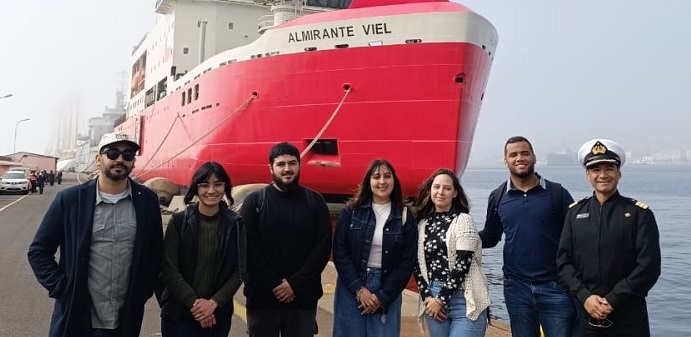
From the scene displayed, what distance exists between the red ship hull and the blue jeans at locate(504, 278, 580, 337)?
825 centimetres

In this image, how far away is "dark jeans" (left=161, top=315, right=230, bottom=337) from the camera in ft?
10.7

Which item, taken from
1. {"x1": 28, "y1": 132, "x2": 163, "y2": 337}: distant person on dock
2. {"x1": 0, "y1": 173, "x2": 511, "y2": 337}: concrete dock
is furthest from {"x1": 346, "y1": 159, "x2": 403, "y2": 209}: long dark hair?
{"x1": 0, "y1": 173, "x2": 511, "y2": 337}: concrete dock

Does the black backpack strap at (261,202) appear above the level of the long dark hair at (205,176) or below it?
below

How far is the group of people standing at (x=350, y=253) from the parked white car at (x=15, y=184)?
29093mm

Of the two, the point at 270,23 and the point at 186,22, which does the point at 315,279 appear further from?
the point at 186,22

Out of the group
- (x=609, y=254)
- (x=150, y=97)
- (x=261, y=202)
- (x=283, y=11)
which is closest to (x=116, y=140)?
(x=261, y=202)

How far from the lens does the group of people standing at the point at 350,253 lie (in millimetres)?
3021

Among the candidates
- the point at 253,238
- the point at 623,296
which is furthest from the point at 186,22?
the point at 623,296

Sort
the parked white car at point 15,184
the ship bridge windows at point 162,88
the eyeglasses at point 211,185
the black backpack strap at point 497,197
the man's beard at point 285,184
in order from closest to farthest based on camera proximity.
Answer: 1. the eyeglasses at point 211,185
2. the man's beard at point 285,184
3. the black backpack strap at point 497,197
4. the ship bridge windows at point 162,88
5. the parked white car at point 15,184

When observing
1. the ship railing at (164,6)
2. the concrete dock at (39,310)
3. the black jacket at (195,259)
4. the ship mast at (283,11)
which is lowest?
the concrete dock at (39,310)

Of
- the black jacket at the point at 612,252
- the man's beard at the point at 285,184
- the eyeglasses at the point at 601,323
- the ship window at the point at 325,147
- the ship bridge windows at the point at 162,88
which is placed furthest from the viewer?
the ship bridge windows at the point at 162,88

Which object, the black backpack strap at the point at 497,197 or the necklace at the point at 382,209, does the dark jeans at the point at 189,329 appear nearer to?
the necklace at the point at 382,209

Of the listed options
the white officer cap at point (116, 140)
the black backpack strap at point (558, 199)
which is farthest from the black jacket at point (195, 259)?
the black backpack strap at point (558, 199)

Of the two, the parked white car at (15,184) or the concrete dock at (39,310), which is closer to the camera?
the concrete dock at (39,310)
